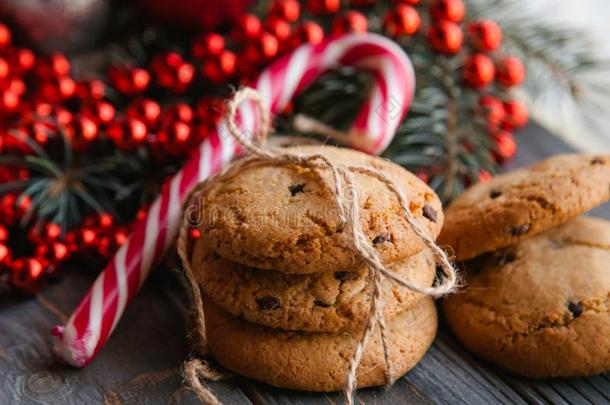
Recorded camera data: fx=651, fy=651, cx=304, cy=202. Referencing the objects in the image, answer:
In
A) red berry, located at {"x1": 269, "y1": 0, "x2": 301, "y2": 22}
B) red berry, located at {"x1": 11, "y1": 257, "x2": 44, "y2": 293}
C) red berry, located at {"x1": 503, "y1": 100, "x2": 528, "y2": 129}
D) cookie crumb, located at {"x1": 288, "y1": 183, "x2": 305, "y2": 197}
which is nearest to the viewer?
cookie crumb, located at {"x1": 288, "y1": 183, "x2": 305, "y2": 197}

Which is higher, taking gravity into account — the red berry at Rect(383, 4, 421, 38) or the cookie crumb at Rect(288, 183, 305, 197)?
the red berry at Rect(383, 4, 421, 38)

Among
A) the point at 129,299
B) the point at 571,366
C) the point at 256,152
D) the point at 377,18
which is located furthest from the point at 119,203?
the point at 571,366

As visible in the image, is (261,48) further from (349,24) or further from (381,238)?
(381,238)

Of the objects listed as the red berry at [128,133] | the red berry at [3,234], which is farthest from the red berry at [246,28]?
the red berry at [3,234]

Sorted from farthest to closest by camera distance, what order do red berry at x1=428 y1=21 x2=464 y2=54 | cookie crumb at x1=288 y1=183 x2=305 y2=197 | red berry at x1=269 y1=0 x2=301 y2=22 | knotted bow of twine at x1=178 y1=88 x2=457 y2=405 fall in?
1. red berry at x1=269 y1=0 x2=301 y2=22
2. red berry at x1=428 y1=21 x2=464 y2=54
3. cookie crumb at x1=288 y1=183 x2=305 y2=197
4. knotted bow of twine at x1=178 y1=88 x2=457 y2=405

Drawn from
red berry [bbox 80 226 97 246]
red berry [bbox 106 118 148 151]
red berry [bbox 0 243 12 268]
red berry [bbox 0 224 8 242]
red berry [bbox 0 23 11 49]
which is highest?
red berry [bbox 0 23 11 49]

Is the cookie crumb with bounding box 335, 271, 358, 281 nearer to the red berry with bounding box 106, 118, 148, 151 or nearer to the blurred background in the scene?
the blurred background

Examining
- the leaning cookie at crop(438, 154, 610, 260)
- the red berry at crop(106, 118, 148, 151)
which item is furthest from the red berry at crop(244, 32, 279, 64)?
the leaning cookie at crop(438, 154, 610, 260)
